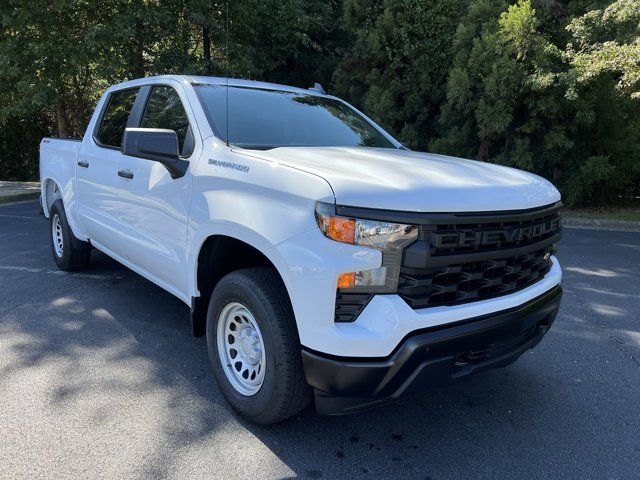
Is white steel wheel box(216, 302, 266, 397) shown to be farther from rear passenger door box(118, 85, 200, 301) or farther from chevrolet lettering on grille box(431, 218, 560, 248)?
chevrolet lettering on grille box(431, 218, 560, 248)

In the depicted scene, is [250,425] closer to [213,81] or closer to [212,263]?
[212,263]

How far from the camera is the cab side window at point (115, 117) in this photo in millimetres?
4246

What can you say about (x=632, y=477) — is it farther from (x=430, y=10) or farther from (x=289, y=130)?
(x=430, y=10)

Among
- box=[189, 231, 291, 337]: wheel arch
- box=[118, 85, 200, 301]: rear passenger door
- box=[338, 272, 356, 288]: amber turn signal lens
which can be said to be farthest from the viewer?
box=[118, 85, 200, 301]: rear passenger door

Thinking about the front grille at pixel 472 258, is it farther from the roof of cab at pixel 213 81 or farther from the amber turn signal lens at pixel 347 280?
the roof of cab at pixel 213 81

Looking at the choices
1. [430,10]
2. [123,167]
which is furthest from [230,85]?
[430,10]

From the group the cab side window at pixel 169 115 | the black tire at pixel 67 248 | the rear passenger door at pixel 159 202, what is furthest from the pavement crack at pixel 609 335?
the black tire at pixel 67 248

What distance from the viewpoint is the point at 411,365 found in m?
2.15

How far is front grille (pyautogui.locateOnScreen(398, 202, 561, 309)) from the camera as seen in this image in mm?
2162

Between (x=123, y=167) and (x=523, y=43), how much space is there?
8.82 metres

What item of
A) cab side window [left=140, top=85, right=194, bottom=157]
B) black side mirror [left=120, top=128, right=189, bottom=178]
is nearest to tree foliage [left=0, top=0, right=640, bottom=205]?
cab side window [left=140, top=85, right=194, bottom=157]

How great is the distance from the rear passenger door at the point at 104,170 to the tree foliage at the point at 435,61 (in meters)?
6.21

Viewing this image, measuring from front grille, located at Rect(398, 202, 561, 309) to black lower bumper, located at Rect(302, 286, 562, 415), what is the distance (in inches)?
5.6

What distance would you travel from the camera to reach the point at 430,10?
461 inches
